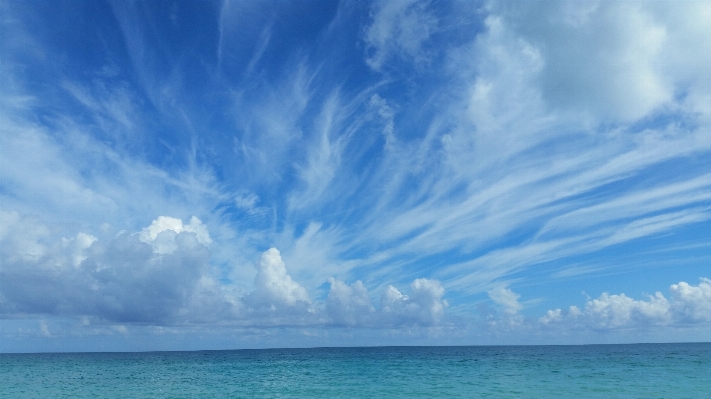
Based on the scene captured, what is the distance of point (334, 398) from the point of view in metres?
41.2

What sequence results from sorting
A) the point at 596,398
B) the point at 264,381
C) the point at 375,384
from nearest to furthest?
the point at 596,398
the point at 375,384
the point at 264,381

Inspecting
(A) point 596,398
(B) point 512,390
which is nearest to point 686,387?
(A) point 596,398

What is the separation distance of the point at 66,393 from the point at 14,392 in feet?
22.1

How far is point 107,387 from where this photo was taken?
53.7 metres

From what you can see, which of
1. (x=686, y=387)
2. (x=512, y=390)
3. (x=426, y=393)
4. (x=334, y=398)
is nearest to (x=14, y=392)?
(x=334, y=398)

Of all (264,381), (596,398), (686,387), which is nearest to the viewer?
(596,398)

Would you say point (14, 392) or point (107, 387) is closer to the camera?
point (14, 392)

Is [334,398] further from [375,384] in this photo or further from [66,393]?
[66,393]

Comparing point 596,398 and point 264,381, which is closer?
point 596,398

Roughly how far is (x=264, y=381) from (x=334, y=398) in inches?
795

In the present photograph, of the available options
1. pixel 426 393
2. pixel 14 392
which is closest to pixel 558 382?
pixel 426 393

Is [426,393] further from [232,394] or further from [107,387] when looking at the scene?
[107,387]

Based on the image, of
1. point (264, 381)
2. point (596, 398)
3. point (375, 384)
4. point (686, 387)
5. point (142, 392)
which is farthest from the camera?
point (264, 381)

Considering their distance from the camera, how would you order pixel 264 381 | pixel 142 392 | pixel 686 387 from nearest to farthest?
pixel 686 387, pixel 142 392, pixel 264 381
